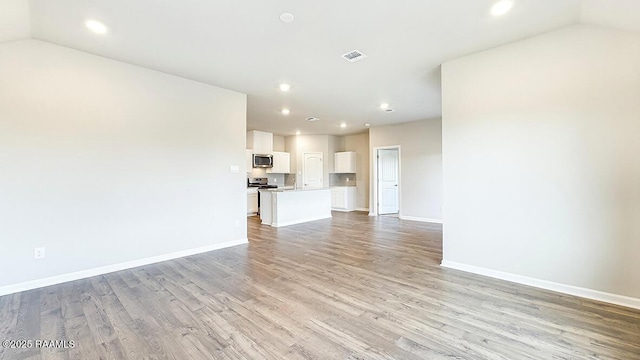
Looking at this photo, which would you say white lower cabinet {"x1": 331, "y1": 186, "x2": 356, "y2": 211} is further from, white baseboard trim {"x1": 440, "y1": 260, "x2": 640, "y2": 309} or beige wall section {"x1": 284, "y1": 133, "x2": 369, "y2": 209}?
white baseboard trim {"x1": 440, "y1": 260, "x2": 640, "y2": 309}

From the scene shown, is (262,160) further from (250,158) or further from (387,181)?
(387,181)

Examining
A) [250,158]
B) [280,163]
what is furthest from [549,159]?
[280,163]

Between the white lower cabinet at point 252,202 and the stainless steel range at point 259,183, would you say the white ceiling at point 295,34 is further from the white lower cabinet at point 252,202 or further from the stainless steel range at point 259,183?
the stainless steel range at point 259,183

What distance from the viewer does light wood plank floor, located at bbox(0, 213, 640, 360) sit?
186cm

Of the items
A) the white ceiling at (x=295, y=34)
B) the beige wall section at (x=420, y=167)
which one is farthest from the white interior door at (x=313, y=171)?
the white ceiling at (x=295, y=34)

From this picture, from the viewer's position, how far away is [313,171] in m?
9.48

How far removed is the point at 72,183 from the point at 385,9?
3877 mm

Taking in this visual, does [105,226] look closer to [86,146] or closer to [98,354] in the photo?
[86,146]

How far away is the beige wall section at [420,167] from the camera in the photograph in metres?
7.02

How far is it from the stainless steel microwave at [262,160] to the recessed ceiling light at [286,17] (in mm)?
6150

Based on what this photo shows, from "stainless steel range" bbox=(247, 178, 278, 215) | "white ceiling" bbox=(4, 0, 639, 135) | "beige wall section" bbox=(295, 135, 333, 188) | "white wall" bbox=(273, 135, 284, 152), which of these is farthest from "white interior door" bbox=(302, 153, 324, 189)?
"white ceiling" bbox=(4, 0, 639, 135)

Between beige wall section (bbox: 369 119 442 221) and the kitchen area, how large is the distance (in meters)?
1.78

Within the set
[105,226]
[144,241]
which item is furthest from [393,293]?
[105,226]

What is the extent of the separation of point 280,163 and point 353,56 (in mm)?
6184
